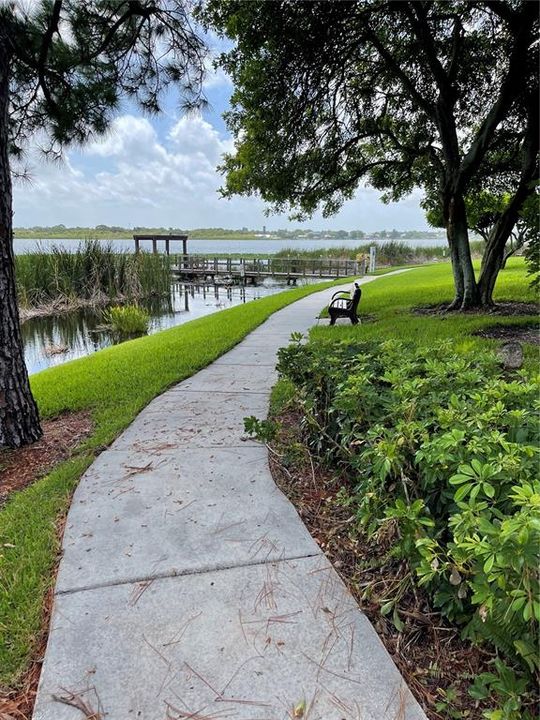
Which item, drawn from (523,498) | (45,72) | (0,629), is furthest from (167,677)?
(45,72)

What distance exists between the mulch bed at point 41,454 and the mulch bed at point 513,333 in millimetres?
5013

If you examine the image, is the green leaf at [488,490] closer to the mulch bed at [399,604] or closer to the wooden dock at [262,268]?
→ the mulch bed at [399,604]

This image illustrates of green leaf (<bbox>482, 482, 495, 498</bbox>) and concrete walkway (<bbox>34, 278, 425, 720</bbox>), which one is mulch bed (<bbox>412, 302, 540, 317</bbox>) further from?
green leaf (<bbox>482, 482, 495, 498</bbox>)

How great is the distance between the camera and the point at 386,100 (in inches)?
347

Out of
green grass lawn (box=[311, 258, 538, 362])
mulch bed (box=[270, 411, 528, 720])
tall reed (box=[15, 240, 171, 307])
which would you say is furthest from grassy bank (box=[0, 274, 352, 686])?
tall reed (box=[15, 240, 171, 307])

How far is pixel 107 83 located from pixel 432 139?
6902mm

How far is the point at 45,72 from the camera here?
4402 millimetres

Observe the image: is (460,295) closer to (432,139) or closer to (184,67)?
(432,139)

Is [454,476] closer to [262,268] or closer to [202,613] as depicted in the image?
[202,613]

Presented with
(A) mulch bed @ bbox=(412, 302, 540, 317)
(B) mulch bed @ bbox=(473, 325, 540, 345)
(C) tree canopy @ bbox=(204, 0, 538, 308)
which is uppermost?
(C) tree canopy @ bbox=(204, 0, 538, 308)

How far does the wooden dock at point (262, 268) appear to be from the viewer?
90.6 ft

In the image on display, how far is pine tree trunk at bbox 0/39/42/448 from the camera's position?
322 centimetres

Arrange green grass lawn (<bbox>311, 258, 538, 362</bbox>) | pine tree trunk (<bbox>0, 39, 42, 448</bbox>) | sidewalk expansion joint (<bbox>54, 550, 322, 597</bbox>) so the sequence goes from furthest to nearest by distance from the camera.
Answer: green grass lawn (<bbox>311, 258, 538, 362</bbox>) → pine tree trunk (<bbox>0, 39, 42, 448</bbox>) → sidewalk expansion joint (<bbox>54, 550, 322, 597</bbox>)

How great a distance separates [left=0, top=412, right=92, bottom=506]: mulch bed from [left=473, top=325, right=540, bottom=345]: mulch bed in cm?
501
